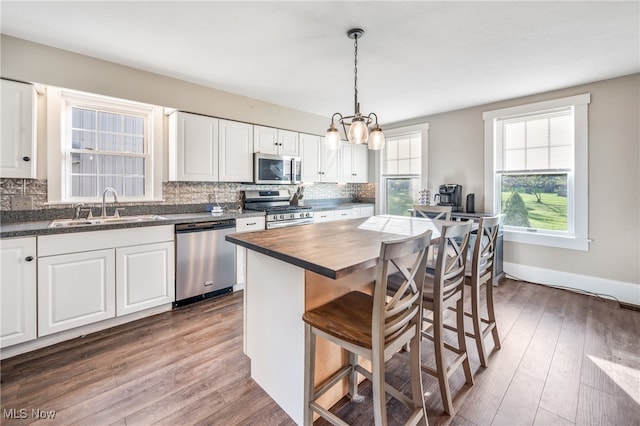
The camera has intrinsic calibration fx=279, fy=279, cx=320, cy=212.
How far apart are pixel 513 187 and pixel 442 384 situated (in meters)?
3.42

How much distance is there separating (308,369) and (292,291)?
396 mm

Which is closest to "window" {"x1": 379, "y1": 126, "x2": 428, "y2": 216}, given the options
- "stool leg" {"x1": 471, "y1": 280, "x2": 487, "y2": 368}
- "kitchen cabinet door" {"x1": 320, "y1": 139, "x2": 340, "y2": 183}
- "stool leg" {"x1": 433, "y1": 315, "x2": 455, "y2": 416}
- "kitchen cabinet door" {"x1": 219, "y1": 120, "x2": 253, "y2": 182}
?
"kitchen cabinet door" {"x1": 320, "y1": 139, "x2": 340, "y2": 183}

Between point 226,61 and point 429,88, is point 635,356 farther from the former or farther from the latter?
point 226,61

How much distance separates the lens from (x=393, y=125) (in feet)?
17.5

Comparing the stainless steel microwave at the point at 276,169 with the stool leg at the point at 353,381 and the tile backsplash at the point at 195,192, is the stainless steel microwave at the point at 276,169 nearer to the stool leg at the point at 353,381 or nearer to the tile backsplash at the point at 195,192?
the tile backsplash at the point at 195,192

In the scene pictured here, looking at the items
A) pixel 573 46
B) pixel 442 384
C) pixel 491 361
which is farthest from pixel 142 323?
pixel 573 46

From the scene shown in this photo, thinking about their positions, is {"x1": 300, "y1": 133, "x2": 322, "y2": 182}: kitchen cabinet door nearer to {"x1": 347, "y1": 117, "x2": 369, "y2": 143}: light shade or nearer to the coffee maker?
the coffee maker

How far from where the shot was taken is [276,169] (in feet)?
13.3

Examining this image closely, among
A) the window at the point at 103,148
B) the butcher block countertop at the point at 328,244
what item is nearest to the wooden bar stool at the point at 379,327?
the butcher block countertop at the point at 328,244

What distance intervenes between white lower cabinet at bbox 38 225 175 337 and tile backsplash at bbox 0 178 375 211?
0.72 metres

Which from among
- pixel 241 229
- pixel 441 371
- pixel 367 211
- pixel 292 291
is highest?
pixel 367 211

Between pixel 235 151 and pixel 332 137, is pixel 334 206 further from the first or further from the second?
pixel 332 137

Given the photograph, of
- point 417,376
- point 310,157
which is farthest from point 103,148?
point 417,376

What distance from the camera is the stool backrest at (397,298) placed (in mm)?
1124
